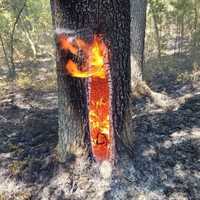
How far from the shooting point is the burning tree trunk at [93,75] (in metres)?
3.87

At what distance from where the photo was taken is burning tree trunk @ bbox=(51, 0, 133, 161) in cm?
387

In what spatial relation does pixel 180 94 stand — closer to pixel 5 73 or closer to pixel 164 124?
pixel 164 124

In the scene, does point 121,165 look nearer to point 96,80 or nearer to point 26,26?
point 96,80

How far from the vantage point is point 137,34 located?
24.9 ft

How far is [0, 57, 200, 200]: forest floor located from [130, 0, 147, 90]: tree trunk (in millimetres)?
1429

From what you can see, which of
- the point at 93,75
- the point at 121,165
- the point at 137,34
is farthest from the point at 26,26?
the point at 121,165

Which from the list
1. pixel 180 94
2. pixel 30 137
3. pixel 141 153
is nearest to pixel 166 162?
pixel 141 153

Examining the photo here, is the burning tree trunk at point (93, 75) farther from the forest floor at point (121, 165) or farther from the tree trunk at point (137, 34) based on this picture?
the tree trunk at point (137, 34)

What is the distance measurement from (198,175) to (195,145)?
772 mm

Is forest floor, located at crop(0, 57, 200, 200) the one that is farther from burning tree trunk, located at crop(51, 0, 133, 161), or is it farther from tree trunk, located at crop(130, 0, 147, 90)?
tree trunk, located at crop(130, 0, 147, 90)

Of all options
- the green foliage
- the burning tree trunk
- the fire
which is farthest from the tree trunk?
the green foliage

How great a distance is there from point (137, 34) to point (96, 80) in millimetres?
3850

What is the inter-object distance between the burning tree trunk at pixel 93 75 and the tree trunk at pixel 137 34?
3362 mm

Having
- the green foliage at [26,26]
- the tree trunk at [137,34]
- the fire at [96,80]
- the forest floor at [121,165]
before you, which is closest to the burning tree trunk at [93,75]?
the fire at [96,80]
